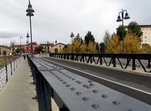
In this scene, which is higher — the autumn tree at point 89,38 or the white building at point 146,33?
the white building at point 146,33

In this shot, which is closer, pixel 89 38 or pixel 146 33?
pixel 89 38

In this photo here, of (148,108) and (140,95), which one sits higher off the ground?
(148,108)

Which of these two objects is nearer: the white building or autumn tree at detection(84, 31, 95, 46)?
autumn tree at detection(84, 31, 95, 46)

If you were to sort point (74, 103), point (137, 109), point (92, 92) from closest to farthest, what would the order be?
point (137, 109) < point (74, 103) < point (92, 92)

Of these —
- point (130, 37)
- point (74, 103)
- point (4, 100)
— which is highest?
point (130, 37)

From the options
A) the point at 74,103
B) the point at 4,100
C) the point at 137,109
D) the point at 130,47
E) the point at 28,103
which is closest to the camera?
the point at 137,109

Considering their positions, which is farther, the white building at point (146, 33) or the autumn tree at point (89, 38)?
the white building at point (146, 33)

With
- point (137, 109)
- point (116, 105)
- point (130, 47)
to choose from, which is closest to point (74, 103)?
point (116, 105)

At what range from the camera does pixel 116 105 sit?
3.71ft

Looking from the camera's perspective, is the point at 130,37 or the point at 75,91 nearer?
the point at 75,91

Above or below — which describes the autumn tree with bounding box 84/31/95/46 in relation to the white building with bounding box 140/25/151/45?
→ below

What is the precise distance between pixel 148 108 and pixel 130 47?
145 feet

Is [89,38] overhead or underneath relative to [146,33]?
underneath

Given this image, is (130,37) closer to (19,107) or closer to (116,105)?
(19,107)
